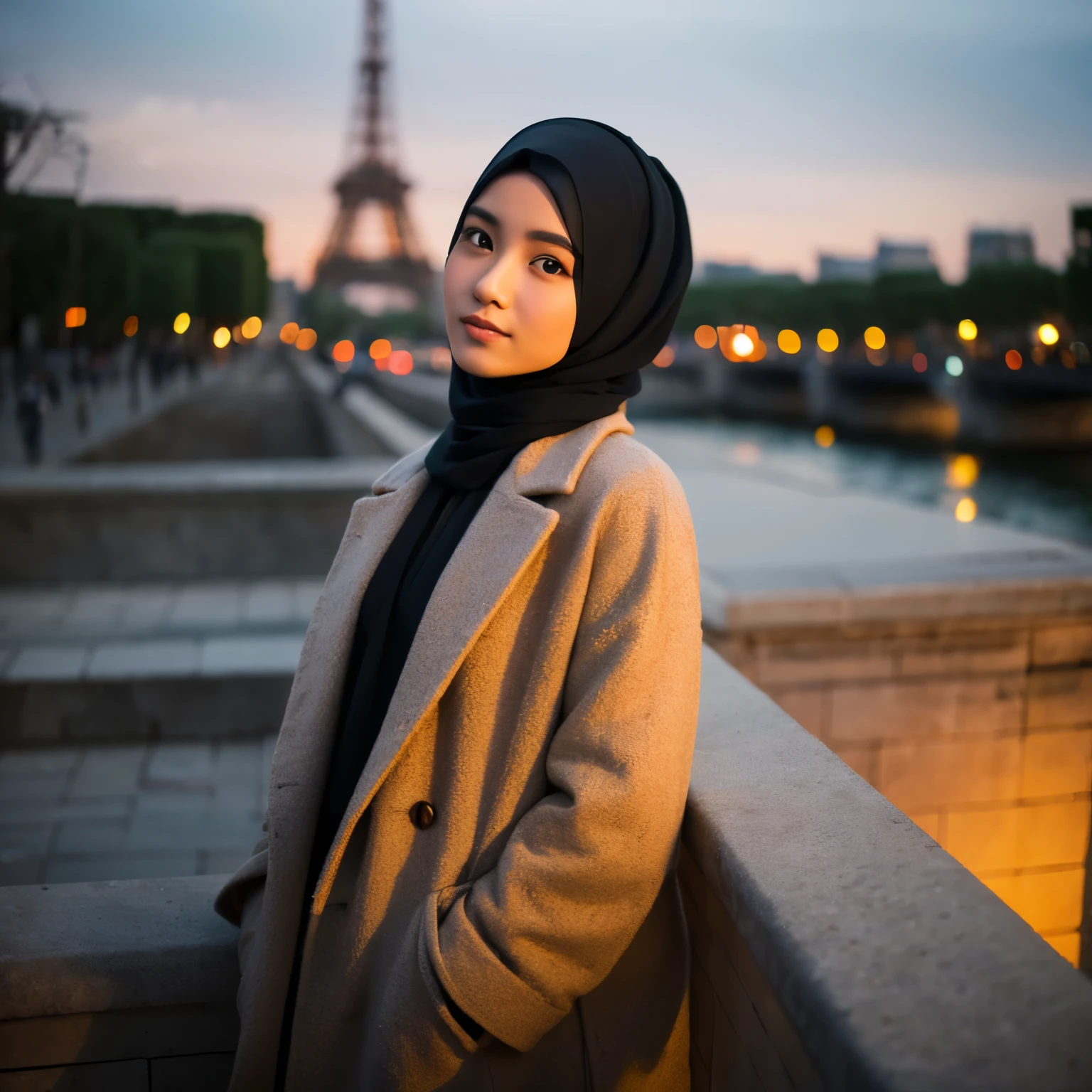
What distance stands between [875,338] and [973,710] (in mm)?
61866

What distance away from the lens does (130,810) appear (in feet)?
14.4

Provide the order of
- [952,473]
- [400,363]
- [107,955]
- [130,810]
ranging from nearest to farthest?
[107,955] → [130,810] → [952,473] → [400,363]

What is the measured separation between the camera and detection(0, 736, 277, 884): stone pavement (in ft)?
13.0

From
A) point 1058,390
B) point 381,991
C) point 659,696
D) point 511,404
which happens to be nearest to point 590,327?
point 511,404

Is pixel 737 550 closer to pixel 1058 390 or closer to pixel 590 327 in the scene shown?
pixel 590 327

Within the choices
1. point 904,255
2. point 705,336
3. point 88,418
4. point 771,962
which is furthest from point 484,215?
point 904,255

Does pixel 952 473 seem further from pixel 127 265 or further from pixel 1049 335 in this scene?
pixel 127 265

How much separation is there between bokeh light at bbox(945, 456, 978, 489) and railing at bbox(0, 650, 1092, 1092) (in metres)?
30.6

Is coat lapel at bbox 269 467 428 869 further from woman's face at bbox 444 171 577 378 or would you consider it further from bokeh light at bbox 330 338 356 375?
bokeh light at bbox 330 338 356 375

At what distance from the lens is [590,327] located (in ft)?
5.44

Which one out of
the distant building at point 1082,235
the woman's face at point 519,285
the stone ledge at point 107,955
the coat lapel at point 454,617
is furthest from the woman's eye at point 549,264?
the distant building at point 1082,235

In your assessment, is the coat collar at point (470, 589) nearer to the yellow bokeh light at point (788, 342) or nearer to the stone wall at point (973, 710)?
the stone wall at point (973, 710)

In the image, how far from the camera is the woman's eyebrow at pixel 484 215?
166 centimetres

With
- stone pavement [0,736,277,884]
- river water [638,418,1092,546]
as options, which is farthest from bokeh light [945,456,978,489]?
stone pavement [0,736,277,884]
